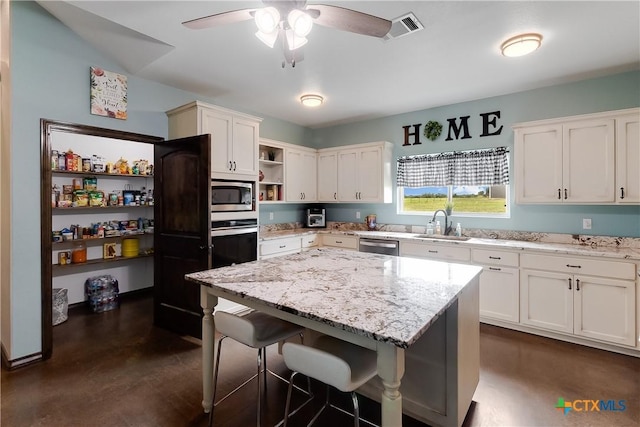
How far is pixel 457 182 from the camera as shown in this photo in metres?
4.09

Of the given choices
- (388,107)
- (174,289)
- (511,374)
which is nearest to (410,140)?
(388,107)

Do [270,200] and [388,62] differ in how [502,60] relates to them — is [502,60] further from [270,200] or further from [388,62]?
[270,200]

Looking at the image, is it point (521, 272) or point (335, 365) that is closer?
point (335, 365)

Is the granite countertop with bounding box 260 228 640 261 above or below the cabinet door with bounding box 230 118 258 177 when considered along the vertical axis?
below

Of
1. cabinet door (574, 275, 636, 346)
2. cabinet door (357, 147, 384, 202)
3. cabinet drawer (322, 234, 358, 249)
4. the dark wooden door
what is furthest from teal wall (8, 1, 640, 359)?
cabinet drawer (322, 234, 358, 249)

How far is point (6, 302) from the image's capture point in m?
2.59

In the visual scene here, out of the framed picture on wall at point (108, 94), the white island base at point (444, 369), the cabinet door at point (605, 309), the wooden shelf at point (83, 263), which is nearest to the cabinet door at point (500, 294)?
the cabinet door at point (605, 309)

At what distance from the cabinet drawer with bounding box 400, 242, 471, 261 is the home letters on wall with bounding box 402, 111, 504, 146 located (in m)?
1.55

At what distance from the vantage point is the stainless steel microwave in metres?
3.30

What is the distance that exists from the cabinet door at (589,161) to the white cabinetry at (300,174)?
3255 millimetres

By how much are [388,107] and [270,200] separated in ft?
7.07

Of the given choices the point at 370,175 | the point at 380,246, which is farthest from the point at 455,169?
the point at 380,246

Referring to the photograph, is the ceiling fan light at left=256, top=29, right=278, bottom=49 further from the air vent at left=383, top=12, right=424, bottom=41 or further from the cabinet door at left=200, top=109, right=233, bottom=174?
the cabinet door at left=200, top=109, right=233, bottom=174

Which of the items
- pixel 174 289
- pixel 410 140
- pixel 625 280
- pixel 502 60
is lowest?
pixel 174 289
